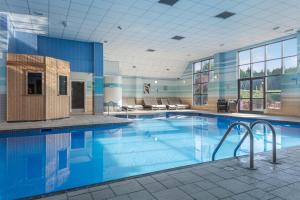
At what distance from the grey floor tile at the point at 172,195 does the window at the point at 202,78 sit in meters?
13.0

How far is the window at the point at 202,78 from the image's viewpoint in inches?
579

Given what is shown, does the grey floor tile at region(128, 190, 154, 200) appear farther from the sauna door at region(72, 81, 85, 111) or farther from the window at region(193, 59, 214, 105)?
the window at region(193, 59, 214, 105)

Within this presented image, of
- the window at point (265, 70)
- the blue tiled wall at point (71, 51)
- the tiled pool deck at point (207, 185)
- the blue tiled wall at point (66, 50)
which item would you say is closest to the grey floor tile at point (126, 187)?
the tiled pool deck at point (207, 185)

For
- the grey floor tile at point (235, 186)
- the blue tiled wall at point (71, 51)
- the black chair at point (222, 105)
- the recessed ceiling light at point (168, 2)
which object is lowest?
the grey floor tile at point (235, 186)

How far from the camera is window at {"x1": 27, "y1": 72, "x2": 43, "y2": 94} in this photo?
7.67m

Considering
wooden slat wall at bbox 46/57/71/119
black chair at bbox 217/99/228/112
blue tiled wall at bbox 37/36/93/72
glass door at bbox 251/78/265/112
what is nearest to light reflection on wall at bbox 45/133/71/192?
wooden slat wall at bbox 46/57/71/119

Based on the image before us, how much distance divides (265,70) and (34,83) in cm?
1104

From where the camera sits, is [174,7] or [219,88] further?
[219,88]

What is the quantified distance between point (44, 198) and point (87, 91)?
8.94m

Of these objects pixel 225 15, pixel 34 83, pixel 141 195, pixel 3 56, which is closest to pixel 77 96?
pixel 34 83

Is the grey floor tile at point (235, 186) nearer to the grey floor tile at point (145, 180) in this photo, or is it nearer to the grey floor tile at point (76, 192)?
the grey floor tile at point (145, 180)

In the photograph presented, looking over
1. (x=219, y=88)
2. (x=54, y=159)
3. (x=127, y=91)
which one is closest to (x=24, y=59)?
(x=54, y=159)

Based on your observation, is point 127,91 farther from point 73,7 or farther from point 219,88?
point 73,7

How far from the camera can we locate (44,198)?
2023mm
